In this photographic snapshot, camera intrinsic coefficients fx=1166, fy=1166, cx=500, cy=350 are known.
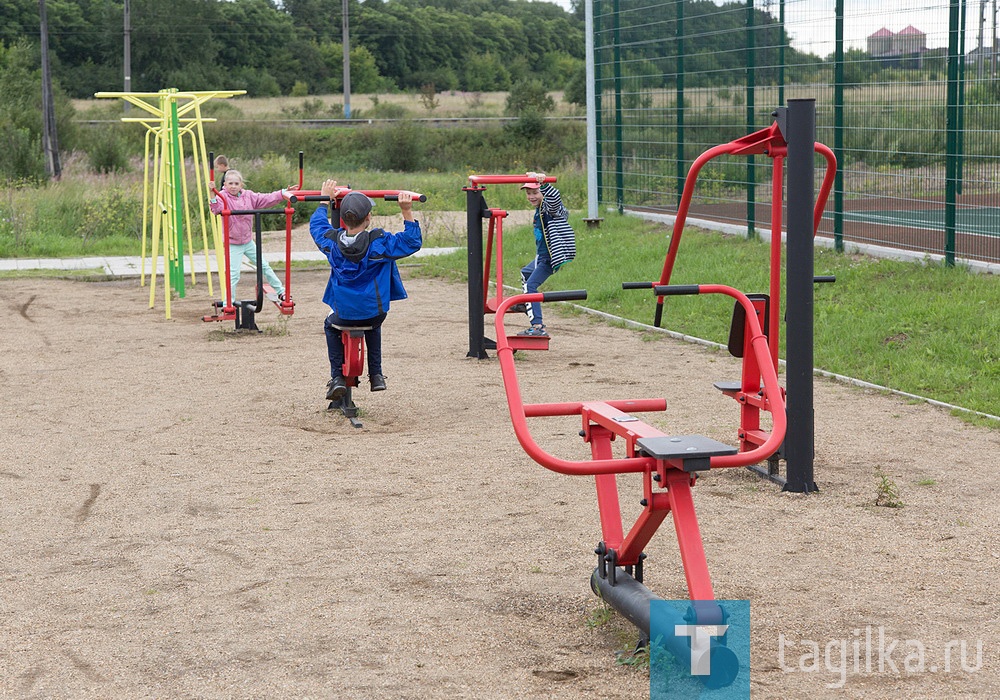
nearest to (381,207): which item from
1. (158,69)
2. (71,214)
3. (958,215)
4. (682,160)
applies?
(71,214)

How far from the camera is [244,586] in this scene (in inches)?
175

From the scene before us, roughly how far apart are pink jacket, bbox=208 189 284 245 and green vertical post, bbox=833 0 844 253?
18.2 feet

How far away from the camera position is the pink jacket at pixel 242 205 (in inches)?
444

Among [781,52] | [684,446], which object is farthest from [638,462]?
[781,52]

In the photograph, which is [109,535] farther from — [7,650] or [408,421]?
[408,421]

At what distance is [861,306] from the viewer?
32.1ft

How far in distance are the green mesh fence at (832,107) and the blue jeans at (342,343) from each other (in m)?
3.02

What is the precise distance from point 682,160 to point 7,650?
12.3 metres

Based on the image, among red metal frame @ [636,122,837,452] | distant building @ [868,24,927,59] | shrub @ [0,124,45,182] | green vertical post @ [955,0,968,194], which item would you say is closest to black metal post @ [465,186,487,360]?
red metal frame @ [636,122,837,452]

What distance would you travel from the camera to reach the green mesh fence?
33.3ft

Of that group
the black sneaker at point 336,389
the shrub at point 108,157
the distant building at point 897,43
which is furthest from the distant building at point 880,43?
the shrub at point 108,157

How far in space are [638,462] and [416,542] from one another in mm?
1736

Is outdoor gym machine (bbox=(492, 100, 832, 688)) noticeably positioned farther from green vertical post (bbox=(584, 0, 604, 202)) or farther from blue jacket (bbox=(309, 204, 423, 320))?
green vertical post (bbox=(584, 0, 604, 202))

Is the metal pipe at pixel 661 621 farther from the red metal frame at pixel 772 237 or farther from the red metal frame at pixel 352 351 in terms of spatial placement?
the red metal frame at pixel 352 351
